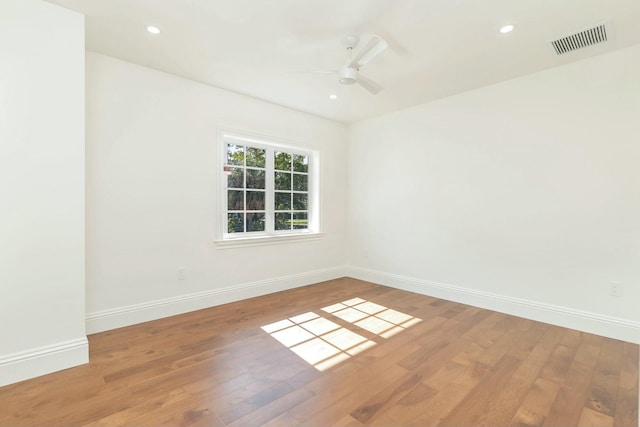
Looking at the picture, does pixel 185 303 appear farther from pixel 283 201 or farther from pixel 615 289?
pixel 615 289

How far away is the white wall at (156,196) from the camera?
9.32 ft

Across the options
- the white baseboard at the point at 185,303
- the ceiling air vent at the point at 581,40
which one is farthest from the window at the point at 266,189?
the ceiling air vent at the point at 581,40

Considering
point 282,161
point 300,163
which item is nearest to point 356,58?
point 282,161

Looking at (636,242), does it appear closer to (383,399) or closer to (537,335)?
(537,335)

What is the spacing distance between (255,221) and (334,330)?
191cm

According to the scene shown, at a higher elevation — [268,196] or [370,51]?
[370,51]

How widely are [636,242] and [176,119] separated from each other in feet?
15.6

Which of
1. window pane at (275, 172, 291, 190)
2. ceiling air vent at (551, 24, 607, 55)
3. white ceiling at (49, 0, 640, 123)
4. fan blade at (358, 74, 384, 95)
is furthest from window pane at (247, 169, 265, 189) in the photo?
ceiling air vent at (551, 24, 607, 55)

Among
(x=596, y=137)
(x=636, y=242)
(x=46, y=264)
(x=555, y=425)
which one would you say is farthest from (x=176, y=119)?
(x=636, y=242)

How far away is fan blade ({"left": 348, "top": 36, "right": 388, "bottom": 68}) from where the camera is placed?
84.5 inches

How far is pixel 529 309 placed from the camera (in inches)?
128

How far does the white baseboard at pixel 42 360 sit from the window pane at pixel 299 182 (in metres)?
3.09

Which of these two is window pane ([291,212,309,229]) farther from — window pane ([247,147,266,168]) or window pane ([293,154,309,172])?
window pane ([247,147,266,168])

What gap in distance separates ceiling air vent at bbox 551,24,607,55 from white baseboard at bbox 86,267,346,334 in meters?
3.92
